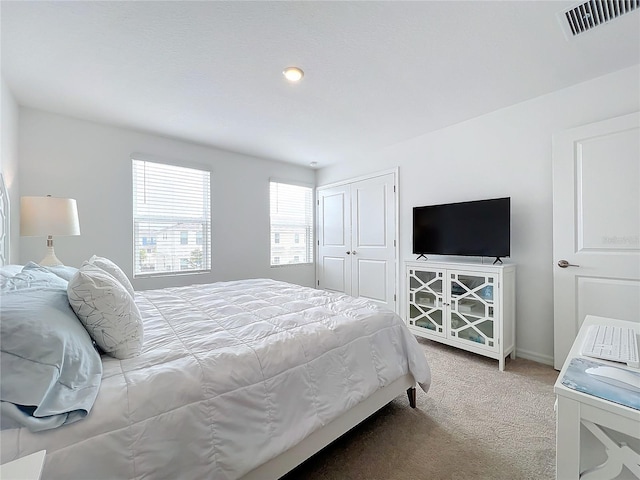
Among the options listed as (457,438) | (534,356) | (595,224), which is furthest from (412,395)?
(595,224)

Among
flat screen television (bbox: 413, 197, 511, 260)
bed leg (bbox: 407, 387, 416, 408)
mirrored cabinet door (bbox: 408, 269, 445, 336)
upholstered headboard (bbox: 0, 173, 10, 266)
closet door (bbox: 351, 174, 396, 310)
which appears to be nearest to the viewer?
bed leg (bbox: 407, 387, 416, 408)

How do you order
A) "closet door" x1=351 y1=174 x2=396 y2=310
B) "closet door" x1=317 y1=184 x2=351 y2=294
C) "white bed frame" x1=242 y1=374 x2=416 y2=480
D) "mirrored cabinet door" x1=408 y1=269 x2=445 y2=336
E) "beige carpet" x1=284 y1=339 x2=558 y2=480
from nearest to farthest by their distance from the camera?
1. "white bed frame" x1=242 y1=374 x2=416 y2=480
2. "beige carpet" x1=284 y1=339 x2=558 y2=480
3. "mirrored cabinet door" x1=408 y1=269 x2=445 y2=336
4. "closet door" x1=351 y1=174 x2=396 y2=310
5. "closet door" x1=317 y1=184 x2=351 y2=294

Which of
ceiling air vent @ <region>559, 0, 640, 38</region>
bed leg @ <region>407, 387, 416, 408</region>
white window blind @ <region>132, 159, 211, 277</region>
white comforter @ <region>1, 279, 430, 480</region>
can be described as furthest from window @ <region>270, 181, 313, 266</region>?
ceiling air vent @ <region>559, 0, 640, 38</region>

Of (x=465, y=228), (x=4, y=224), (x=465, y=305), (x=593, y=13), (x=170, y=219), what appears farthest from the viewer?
(x=170, y=219)

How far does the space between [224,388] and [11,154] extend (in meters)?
2.87

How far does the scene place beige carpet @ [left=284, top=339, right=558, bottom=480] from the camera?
1.38m

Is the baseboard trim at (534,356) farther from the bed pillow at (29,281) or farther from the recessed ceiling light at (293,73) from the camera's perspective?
the bed pillow at (29,281)

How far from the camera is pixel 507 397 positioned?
2.01 metres

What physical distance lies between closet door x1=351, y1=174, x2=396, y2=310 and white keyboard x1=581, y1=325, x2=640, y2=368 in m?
2.48

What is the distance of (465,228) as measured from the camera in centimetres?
286

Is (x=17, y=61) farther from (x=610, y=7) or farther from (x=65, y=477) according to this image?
(x=610, y=7)

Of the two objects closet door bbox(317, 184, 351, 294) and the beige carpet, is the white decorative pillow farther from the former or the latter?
closet door bbox(317, 184, 351, 294)

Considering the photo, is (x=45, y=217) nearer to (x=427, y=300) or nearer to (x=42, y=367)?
(x=42, y=367)

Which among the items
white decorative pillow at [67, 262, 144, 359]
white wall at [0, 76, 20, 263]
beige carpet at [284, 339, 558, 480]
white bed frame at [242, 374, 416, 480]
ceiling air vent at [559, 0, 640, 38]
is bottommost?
beige carpet at [284, 339, 558, 480]
